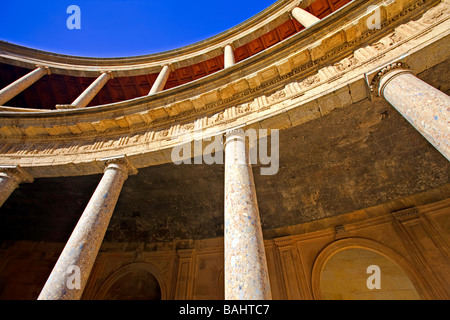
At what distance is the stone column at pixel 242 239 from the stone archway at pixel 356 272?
5.49 meters

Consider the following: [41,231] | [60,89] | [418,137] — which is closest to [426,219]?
[418,137]

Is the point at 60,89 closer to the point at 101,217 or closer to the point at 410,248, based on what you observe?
the point at 101,217

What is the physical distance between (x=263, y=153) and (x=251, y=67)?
8.26 feet

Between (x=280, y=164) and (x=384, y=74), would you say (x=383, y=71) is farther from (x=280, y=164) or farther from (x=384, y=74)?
(x=280, y=164)

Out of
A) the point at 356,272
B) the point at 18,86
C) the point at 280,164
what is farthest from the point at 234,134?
the point at 18,86

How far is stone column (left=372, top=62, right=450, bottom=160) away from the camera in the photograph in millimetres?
2695

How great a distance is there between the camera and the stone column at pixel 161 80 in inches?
367

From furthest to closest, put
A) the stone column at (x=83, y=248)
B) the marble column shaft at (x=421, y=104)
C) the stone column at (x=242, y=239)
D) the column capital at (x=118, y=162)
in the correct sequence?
the column capital at (x=118, y=162)
the stone column at (x=83, y=248)
the marble column shaft at (x=421, y=104)
the stone column at (x=242, y=239)

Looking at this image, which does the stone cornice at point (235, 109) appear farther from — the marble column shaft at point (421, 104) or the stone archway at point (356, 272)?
the stone archway at point (356, 272)

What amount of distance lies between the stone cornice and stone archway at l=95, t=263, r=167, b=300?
524 centimetres

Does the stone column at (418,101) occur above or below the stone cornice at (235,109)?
below

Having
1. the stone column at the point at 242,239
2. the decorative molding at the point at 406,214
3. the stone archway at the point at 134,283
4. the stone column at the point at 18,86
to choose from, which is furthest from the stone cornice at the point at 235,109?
the stone archway at the point at 134,283

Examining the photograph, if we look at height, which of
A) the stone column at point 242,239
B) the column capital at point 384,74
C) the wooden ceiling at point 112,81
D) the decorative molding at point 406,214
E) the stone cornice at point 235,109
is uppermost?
the wooden ceiling at point 112,81

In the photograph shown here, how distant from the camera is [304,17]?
→ 8.96m
